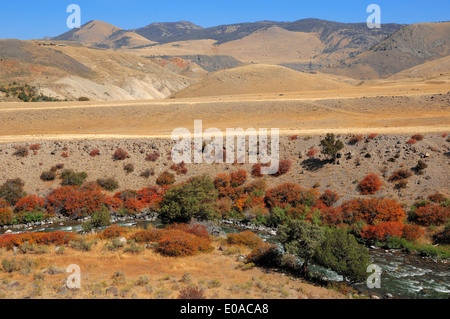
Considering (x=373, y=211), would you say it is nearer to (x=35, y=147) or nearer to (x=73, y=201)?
(x=73, y=201)

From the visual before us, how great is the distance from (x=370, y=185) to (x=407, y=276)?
10.8 m

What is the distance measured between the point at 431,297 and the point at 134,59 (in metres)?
166

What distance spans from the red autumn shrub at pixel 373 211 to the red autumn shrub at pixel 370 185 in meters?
1.80

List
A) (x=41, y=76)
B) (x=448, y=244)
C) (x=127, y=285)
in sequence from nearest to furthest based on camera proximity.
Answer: (x=127, y=285) < (x=448, y=244) < (x=41, y=76)

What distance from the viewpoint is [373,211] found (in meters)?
26.9

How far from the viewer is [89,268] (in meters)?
19.8

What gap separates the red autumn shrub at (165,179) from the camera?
35.2 metres

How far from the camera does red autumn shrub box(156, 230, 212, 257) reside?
22156mm

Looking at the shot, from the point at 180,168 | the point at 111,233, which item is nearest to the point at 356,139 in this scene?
the point at 180,168

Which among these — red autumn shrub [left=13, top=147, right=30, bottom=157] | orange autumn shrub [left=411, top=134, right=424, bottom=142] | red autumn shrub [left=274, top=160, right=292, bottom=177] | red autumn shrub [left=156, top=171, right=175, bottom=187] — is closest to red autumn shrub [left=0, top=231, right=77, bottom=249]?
red autumn shrub [left=156, top=171, right=175, bottom=187]

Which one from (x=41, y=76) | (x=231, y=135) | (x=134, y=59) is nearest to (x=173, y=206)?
(x=231, y=135)

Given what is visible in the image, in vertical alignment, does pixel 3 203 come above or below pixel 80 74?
below

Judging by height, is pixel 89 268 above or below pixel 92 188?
below

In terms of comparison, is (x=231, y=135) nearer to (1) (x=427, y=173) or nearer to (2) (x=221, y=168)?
(2) (x=221, y=168)
